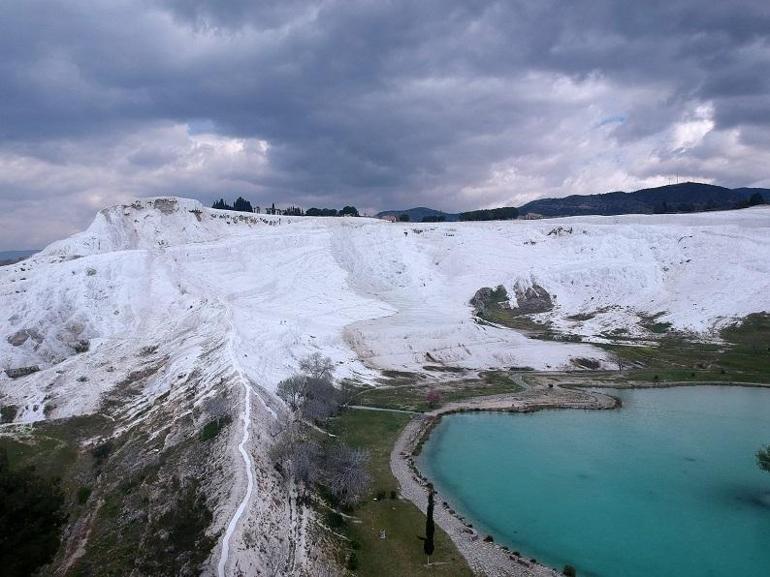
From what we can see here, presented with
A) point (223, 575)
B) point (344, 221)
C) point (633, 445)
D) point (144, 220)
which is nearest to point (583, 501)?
point (633, 445)

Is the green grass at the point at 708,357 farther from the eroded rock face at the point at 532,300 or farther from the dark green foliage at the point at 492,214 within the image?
the dark green foliage at the point at 492,214

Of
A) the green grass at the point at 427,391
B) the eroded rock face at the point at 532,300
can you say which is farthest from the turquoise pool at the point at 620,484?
the eroded rock face at the point at 532,300

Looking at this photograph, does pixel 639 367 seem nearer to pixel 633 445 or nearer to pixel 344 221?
pixel 633 445

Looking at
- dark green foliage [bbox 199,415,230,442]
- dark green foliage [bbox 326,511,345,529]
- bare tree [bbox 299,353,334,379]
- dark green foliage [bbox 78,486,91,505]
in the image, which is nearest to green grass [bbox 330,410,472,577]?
dark green foliage [bbox 326,511,345,529]

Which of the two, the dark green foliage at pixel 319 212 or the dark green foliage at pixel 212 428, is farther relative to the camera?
the dark green foliage at pixel 319 212

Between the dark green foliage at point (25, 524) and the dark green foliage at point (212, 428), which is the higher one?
the dark green foliage at point (25, 524)

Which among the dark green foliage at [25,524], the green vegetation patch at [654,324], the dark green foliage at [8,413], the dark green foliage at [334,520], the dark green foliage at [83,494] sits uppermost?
the dark green foliage at [25,524]
